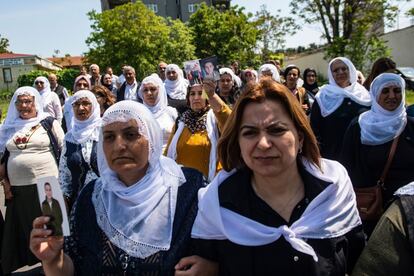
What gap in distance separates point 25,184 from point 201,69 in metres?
2.46

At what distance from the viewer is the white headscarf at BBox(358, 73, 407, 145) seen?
385cm

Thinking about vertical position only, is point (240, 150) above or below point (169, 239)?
above

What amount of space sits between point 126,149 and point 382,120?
8.48 feet

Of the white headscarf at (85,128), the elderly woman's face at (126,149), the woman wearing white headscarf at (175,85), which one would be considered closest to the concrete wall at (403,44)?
the woman wearing white headscarf at (175,85)

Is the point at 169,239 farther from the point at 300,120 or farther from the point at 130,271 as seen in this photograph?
the point at 300,120

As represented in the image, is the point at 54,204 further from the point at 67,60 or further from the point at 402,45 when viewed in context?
the point at 67,60

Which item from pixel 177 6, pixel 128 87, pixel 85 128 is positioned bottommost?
pixel 85 128

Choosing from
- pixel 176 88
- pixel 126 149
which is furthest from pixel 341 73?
pixel 126 149

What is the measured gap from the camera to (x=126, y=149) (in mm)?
2289

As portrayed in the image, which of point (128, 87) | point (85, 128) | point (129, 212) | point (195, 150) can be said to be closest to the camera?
point (129, 212)

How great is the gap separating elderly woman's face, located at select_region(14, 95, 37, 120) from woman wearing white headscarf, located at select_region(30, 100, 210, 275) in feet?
10.1

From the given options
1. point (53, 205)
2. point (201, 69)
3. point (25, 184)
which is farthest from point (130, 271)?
point (25, 184)

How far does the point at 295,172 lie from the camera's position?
82.6 inches

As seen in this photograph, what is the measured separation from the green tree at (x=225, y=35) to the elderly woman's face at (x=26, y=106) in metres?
31.5
